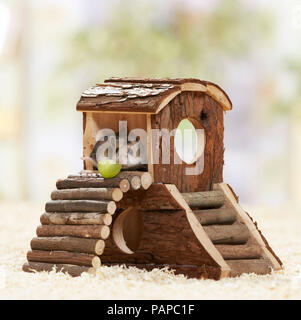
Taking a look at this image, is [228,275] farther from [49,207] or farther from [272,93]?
[272,93]

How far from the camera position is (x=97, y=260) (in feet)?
15.5

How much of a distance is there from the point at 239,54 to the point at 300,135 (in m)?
1.59

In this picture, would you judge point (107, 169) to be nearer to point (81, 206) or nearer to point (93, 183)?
point (93, 183)

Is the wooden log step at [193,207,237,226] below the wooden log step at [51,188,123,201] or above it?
below

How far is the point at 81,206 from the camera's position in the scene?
4.86m

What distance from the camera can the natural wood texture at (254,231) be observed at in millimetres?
5156

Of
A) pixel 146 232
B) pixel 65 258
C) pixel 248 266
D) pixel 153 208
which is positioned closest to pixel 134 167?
pixel 153 208

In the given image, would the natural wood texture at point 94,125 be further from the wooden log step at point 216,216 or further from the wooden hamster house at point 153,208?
the wooden log step at point 216,216

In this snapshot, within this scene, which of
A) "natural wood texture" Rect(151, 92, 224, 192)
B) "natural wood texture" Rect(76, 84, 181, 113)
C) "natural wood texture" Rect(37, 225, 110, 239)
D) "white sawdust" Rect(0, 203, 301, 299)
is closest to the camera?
"white sawdust" Rect(0, 203, 301, 299)

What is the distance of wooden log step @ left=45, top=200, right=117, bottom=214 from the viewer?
4754 mm

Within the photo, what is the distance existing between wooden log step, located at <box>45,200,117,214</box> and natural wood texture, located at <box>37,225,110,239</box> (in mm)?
114

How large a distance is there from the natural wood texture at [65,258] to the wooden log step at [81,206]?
0.97 feet

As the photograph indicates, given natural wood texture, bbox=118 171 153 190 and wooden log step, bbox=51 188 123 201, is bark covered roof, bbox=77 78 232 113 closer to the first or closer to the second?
natural wood texture, bbox=118 171 153 190

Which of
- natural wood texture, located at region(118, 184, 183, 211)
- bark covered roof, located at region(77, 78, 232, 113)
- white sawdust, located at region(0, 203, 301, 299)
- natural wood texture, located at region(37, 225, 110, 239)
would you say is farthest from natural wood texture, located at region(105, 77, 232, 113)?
white sawdust, located at region(0, 203, 301, 299)
